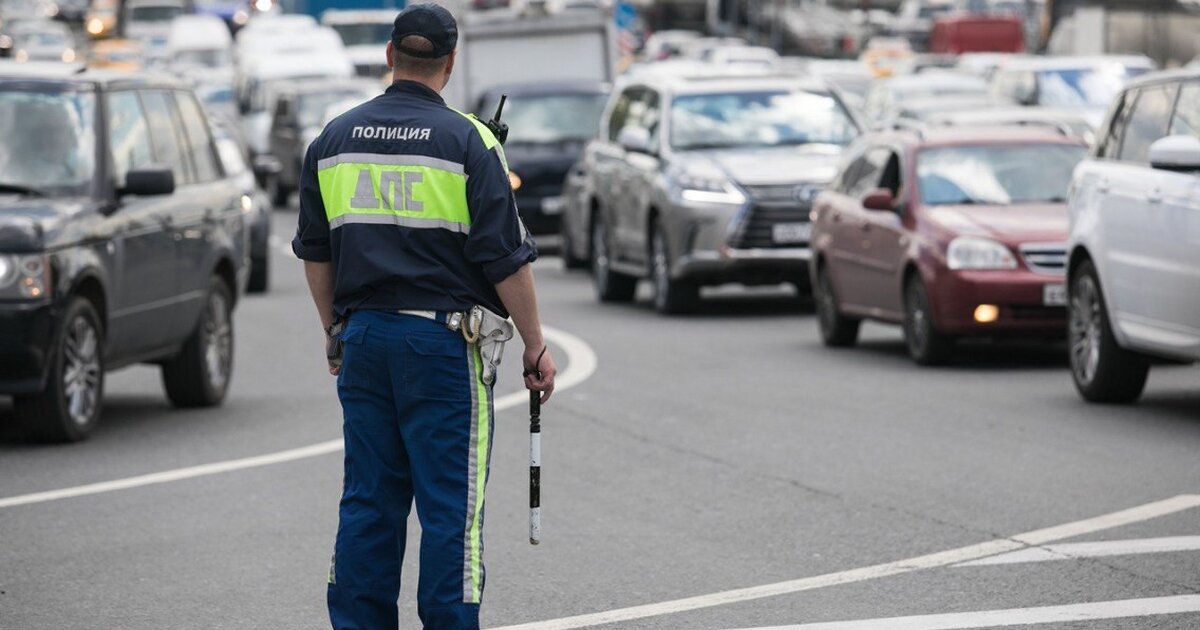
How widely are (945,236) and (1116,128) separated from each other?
2.33 metres

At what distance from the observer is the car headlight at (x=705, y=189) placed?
798 inches

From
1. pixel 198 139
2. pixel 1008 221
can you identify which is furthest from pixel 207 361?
pixel 1008 221

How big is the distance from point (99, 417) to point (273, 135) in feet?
95.0

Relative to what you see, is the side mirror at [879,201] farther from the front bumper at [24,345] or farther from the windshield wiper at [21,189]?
the front bumper at [24,345]

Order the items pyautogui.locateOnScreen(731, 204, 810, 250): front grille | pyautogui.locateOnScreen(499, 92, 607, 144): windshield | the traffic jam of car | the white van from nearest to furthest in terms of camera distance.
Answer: the traffic jam of car, pyautogui.locateOnScreen(731, 204, 810, 250): front grille, pyautogui.locateOnScreen(499, 92, 607, 144): windshield, the white van

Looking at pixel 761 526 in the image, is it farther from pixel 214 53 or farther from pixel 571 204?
pixel 214 53

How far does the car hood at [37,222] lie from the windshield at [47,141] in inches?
7.7

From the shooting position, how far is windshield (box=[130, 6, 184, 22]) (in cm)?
8954

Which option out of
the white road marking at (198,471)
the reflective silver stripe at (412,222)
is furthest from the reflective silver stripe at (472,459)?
the white road marking at (198,471)

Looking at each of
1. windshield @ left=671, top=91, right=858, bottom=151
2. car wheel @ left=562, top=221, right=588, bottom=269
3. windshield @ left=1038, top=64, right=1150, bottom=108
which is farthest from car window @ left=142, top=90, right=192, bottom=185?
windshield @ left=1038, top=64, right=1150, bottom=108

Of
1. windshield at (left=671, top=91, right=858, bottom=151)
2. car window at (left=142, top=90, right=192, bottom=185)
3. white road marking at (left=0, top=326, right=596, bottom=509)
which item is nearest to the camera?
white road marking at (left=0, top=326, right=596, bottom=509)

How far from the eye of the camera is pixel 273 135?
42.2 meters

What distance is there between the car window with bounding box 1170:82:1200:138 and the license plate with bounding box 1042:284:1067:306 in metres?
2.61

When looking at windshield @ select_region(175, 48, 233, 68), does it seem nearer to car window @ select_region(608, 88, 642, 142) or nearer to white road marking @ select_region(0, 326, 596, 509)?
car window @ select_region(608, 88, 642, 142)
